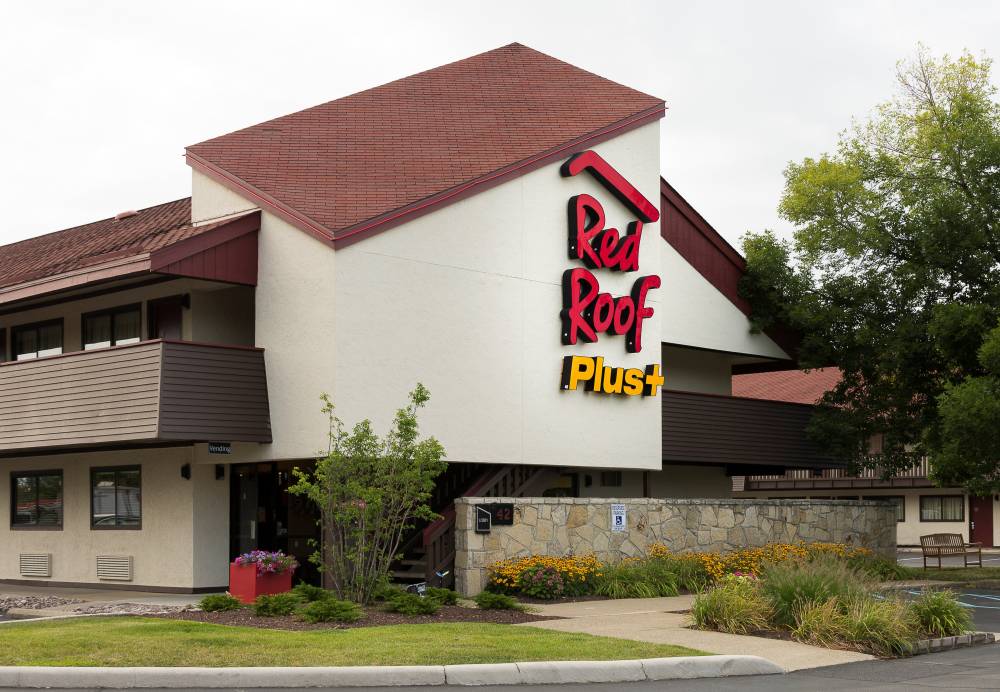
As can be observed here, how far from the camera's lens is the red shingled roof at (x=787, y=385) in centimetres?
4619

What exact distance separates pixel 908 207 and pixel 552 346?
449 inches

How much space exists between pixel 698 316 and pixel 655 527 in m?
7.35

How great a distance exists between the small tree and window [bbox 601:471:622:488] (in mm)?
11707

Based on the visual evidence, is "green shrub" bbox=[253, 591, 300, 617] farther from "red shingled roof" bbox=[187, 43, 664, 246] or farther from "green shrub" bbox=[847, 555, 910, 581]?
"green shrub" bbox=[847, 555, 910, 581]

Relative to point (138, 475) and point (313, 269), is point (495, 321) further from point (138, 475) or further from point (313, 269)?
point (138, 475)

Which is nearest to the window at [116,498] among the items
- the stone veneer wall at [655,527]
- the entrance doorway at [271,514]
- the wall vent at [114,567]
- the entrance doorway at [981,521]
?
the wall vent at [114,567]

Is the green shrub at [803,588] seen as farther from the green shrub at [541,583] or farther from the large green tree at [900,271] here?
the large green tree at [900,271]

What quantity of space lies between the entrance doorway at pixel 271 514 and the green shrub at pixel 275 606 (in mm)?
7537

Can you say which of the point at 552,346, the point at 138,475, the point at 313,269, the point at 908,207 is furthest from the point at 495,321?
the point at 908,207

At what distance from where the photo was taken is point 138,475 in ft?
84.5

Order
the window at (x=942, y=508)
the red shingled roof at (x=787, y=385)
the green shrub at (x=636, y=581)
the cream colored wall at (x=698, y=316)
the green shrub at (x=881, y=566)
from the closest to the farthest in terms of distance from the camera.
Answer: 1. the green shrub at (x=636, y=581)
2. the green shrub at (x=881, y=566)
3. the cream colored wall at (x=698, y=316)
4. the red shingled roof at (x=787, y=385)
5. the window at (x=942, y=508)

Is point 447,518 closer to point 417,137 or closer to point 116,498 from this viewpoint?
point 116,498

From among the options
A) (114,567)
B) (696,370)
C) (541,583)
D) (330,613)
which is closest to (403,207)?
(541,583)

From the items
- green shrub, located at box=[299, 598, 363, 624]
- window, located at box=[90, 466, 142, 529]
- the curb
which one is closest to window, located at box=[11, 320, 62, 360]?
window, located at box=[90, 466, 142, 529]
